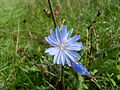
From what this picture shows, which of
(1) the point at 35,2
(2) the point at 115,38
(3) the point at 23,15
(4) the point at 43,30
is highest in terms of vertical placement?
(1) the point at 35,2

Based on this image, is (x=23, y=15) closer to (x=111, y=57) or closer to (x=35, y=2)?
(x=35, y=2)

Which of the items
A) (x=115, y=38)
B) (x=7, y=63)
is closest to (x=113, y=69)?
(x=115, y=38)

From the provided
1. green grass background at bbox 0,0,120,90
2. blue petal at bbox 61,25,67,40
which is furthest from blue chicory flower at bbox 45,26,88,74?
green grass background at bbox 0,0,120,90

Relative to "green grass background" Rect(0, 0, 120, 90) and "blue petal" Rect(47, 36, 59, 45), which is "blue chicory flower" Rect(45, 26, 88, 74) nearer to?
"blue petal" Rect(47, 36, 59, 45)

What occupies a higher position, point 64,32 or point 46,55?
point 64,32

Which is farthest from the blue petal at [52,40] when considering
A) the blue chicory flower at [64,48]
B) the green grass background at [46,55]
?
the green grass background at [46,55]

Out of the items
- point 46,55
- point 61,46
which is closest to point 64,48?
point 61,46

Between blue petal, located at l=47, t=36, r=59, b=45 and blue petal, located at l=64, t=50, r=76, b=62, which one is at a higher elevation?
blue petal, located at l=47, t=36, r=59, b=45

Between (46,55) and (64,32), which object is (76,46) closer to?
(64,32)

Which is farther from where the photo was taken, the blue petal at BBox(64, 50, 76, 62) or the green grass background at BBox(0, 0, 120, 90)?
the green grass background at BBox(0, 0, 120, 90)
